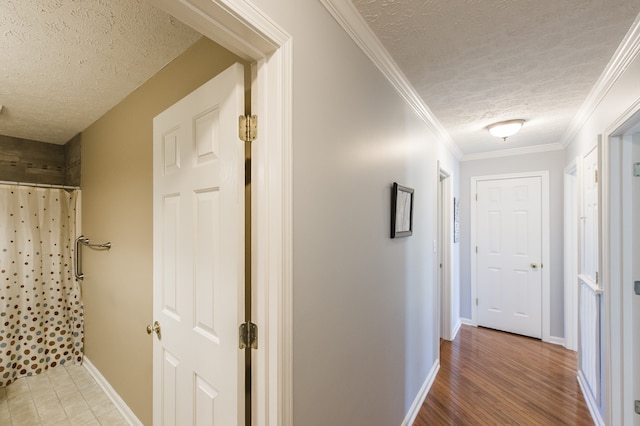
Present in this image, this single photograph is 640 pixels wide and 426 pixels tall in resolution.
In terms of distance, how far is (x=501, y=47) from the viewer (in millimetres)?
1471

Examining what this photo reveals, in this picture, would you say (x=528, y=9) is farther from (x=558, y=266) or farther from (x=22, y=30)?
(x=558, y=266)

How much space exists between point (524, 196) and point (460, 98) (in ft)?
7.35

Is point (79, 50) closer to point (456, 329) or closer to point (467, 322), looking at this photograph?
point (456, 329)

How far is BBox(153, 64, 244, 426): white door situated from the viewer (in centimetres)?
97

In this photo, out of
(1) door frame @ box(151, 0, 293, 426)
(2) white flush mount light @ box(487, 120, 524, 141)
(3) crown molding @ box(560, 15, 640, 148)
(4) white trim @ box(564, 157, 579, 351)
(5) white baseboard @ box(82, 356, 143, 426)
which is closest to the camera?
(1) door frame @ box(151, 0, 293, 426)

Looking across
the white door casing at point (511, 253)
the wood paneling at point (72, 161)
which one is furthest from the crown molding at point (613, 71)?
the wood paneling at point (72, 161)

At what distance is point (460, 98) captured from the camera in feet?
6.89

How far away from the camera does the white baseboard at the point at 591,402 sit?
6.43 ft

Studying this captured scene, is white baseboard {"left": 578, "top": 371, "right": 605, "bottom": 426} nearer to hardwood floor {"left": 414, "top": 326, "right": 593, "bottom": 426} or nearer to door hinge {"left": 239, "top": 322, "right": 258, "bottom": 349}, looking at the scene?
hardwood floor {"left": 414, "top": 326, "right": 593, "bottom": 426}

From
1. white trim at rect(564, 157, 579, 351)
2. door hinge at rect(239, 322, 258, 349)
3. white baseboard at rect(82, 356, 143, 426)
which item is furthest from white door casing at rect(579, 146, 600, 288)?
white baseboard at rect(82, 356, 143, 426)

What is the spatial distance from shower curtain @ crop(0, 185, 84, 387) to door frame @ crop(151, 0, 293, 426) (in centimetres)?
303

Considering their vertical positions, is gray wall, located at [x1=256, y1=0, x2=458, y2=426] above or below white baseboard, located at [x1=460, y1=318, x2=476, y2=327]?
above

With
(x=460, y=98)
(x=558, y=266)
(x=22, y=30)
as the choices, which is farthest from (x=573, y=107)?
(x=22, y=30)

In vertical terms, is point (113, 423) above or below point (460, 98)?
below
